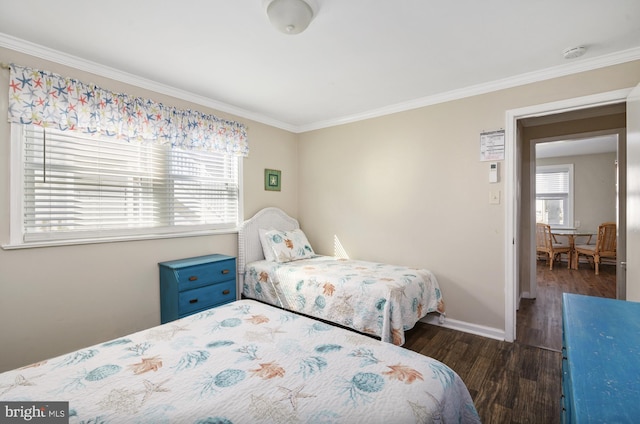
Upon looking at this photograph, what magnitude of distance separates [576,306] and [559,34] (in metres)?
1.80

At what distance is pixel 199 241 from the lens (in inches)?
123

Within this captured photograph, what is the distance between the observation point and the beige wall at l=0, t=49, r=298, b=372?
2018mm

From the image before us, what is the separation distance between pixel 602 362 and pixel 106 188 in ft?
10.3

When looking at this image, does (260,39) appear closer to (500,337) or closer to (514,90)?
(514,90)

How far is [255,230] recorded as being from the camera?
3.63 metres

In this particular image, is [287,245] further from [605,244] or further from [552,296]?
[605,244]

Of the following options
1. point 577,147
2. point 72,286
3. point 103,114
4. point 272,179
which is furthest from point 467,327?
point 577,147

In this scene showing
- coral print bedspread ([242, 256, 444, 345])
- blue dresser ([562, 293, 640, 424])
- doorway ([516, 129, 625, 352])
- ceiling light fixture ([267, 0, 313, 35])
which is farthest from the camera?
doorway ([516, 129, 625, 352])

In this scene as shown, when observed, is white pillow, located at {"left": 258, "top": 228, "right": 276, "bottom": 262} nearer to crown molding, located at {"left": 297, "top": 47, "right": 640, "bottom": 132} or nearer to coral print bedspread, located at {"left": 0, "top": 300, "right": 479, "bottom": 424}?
crown molding, located at {"left": 297, "top": 47, "right": 640, "bottom": 132}

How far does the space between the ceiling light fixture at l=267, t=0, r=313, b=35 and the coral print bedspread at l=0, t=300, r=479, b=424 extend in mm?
1714

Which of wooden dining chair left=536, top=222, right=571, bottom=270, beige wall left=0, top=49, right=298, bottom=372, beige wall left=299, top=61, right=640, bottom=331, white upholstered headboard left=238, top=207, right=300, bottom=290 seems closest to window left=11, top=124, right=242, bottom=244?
beige wall left=0, top=49, right=298, bottom=372

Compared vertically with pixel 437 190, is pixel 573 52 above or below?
above

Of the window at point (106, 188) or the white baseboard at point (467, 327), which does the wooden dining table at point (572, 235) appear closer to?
the white baseboard at point (467, 327)

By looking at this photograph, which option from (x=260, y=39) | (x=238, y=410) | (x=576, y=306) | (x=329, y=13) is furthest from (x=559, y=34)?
(x=238, y=410)
